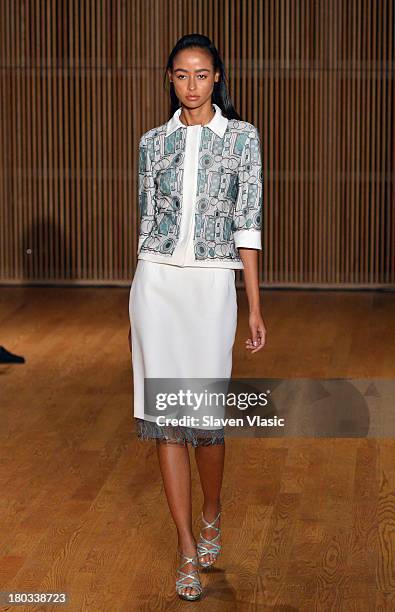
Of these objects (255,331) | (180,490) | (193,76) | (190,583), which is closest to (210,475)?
(180,490)

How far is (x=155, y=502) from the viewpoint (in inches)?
158

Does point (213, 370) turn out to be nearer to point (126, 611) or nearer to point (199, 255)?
point (199, 255)

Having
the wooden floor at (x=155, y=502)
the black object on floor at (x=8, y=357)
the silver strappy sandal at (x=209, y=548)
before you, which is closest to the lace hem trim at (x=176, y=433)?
the silver strappy sandal at (x=209, y=548)

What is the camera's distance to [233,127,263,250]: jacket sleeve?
3.20 meters

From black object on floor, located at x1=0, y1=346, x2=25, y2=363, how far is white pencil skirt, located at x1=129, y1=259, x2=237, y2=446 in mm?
3004

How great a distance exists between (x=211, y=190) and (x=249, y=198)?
0.10 meters

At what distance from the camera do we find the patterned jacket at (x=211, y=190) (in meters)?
3.20

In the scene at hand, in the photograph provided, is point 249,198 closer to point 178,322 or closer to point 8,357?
point 178,322

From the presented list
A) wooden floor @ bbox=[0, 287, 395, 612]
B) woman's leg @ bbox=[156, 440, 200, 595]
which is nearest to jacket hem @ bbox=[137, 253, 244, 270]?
woman's leg @ bbox=[156, 440, 200, 595]

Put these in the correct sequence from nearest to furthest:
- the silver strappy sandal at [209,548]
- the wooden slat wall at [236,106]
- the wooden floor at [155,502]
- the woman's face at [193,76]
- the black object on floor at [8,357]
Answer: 1. the woman's face at [193,76]
2. the wooden floor at [155,502]
3. the silver strappy sandal at [209,548]
4. the black object on floor at [8,357]
5. the wooden slat wall at [236,106]

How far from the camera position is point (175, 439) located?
3.27 meters

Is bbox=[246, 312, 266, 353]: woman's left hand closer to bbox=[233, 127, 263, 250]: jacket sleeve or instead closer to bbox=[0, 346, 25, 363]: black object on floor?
bbox=[233, 127, 263, 250]: jacket sleeve

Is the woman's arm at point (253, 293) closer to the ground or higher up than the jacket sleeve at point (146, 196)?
closer to the ground

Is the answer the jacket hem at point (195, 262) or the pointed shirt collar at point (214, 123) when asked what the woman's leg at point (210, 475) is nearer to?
the jacket hem at point (195, 262)
